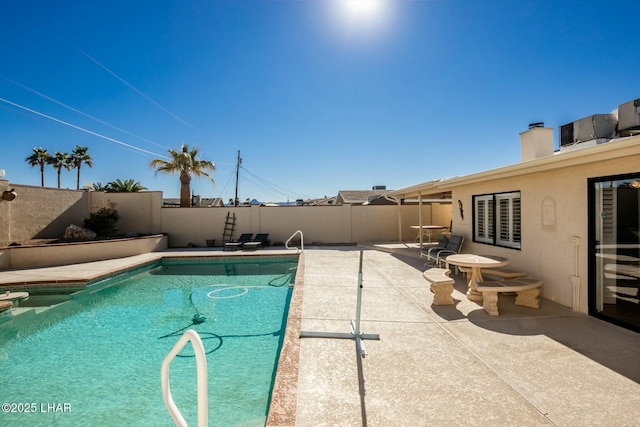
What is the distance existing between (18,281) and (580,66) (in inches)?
737

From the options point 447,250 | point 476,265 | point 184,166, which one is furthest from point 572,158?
point 184,166

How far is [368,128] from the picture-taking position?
1733 cm

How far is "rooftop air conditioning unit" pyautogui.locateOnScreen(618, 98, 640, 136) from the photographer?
5.48m

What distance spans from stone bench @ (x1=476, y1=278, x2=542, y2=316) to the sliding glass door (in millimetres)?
778

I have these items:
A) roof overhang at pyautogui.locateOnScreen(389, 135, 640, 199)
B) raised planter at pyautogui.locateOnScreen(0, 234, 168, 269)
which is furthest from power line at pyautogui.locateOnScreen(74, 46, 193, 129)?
roof overhang at pyautogui.locateOnScreen(389, 135, 640, 199)

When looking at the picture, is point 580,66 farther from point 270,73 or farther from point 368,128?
point 270,73

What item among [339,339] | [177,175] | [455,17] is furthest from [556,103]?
[177,175]

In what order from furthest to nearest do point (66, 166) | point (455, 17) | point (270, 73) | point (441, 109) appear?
point (66, 166)
point (441, 109)
point (270, 73)
point (455, 17)

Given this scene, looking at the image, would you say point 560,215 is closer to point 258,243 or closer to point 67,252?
point 258,243

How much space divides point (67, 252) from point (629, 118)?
17329 mm

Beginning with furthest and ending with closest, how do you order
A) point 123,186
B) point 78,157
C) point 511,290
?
point 78,157
point 123,186
point 511,290

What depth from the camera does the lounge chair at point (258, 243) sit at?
14.3 metres

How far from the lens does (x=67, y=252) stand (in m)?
11.5

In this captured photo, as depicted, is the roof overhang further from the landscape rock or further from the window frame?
the landscape rock
